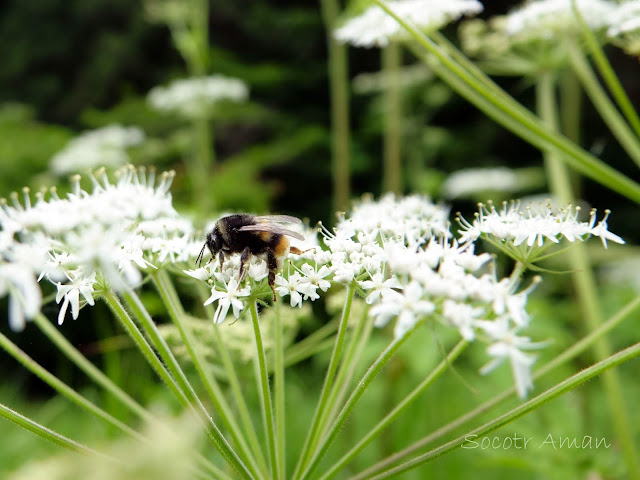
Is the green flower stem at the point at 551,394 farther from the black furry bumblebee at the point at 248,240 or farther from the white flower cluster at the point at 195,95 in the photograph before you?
the white flower cluster at the point at 195,95

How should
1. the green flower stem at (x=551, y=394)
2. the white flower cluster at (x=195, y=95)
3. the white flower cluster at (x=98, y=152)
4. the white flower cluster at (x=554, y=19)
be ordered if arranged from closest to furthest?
the green flower stem at (x=551, y=394), the white flower cluster at (x=554, y=19), the white flower cluster at (x=195, y=95), the white flower cluster at (x=98, y=152)

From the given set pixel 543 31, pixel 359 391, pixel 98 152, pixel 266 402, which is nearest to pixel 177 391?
pixel 266 402

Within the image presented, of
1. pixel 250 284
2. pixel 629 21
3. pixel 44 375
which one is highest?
pixel 629 21

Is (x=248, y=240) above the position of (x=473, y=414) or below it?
above

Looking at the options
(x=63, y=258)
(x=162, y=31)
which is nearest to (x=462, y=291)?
(x=63, y=258)

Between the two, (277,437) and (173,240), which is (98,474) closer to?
(277,437)

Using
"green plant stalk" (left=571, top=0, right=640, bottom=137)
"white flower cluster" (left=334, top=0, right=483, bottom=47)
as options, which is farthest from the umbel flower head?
"green plant stalk" (left=571, top=0, right=640, bottom=137)

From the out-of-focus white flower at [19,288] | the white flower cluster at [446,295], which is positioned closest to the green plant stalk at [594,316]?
the white flower cluster at [446,295]

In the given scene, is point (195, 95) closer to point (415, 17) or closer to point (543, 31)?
point (415, 17)

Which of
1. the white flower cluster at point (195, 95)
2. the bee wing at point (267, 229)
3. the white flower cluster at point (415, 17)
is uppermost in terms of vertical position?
the white flower cluster at point (195, 95)
